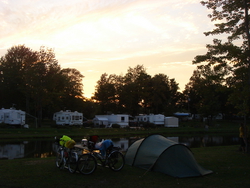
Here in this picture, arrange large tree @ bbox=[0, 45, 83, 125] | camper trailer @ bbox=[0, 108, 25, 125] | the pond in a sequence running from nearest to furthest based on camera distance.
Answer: the pond
camper trailer @ bbox=[0, 108, 25, 125]
large tree @ bbox=[0, 45, 83, 125]

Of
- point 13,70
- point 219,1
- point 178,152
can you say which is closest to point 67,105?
point 13,70

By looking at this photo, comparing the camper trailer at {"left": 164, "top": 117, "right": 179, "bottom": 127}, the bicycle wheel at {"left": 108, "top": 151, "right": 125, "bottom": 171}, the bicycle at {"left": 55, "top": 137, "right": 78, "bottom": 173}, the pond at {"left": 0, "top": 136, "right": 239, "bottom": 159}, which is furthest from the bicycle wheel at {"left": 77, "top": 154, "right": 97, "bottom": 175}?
the camper trailer at {"left": 164, "top": 117, "right": 179, "bottom": 127}

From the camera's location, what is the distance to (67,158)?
9.86m

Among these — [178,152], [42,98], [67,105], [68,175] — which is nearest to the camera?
[68,175]

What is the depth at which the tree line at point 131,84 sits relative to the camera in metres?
15.1

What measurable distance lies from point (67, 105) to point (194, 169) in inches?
2186

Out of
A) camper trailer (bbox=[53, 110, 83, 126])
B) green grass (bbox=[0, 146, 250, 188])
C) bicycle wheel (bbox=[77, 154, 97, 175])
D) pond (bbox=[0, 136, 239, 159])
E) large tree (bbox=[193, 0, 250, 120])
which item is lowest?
pond (bbox=[0, 136, 239, 159])

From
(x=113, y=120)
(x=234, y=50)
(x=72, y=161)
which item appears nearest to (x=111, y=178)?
(x=72, y=161)

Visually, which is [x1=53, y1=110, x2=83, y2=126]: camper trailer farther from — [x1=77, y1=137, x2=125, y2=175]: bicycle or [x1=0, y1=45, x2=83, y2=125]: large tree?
[x1=77, y1=137, x2=125, y2=175]: bicycle

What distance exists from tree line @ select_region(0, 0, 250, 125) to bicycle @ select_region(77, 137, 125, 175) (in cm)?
785

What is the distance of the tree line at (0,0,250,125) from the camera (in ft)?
49.6

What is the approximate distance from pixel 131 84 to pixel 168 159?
53292mm

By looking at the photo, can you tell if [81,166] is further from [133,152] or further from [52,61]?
[52,61]

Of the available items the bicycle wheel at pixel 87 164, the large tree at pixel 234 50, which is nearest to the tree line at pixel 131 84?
the large tree at pixel 234 50
